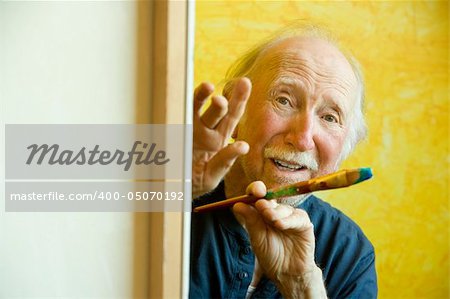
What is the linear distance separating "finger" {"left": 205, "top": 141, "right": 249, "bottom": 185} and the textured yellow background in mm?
172

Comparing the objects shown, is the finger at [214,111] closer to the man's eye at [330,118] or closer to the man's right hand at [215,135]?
the man's right hand at [215,135]

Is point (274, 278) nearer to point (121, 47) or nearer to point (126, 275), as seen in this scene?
point (126, 275)

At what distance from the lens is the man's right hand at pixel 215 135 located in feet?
3.10

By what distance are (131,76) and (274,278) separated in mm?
380

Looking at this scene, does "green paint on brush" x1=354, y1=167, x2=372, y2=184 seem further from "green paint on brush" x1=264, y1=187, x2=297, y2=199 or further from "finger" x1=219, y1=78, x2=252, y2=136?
"finger" x1=219, y1=78, x2=252, y2=136

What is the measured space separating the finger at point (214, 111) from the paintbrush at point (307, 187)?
0.40 feet

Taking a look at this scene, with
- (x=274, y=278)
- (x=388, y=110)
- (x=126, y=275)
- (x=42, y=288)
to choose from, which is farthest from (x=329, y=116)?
(x=42, y=288)

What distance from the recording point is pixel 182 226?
0.94m

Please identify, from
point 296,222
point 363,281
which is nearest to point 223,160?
point 296,222

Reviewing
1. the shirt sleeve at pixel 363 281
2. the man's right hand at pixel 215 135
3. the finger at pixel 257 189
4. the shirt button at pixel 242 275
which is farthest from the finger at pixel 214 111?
the shirt sleeve at pixel 363 281

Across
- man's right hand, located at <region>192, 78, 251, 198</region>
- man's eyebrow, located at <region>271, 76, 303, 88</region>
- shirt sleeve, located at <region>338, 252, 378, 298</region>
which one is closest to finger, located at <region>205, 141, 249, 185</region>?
man's right hand, located at <region>192, 78, 251, 198</region>

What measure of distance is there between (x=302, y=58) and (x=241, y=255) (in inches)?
12.6

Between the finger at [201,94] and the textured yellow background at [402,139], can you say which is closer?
the finger at [201,94]

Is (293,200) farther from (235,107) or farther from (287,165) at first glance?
(235,107)
